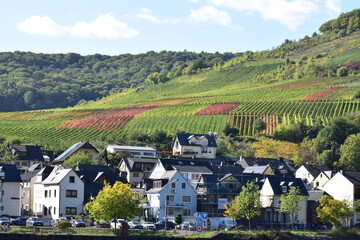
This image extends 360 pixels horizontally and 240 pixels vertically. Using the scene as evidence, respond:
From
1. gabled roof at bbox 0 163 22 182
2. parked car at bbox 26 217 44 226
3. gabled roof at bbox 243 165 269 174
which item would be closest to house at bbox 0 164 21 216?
gabled roof at bbox 0 163 22 182

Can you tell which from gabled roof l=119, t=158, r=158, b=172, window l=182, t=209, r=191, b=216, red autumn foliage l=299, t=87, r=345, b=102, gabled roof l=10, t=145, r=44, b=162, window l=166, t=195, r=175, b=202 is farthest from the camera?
red autumn foliage l=299, t=87, r=345, b=102

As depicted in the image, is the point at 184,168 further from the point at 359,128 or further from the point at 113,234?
the point at 359,128

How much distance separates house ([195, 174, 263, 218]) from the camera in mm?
100000

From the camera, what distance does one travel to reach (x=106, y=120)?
17500 centimetres

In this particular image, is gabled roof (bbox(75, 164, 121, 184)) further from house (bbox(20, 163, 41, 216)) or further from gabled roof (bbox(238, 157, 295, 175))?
gabled roof (bbox(238, 157, 295, 175))

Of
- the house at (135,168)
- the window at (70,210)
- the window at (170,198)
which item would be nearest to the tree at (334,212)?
the window at (170,198)

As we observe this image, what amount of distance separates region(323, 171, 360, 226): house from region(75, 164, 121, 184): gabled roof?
29.9 metres

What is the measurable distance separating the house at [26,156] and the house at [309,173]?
40.9m

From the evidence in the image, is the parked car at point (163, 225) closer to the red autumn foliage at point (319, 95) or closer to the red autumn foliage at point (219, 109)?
the red autumn foliage at point (219, 109)

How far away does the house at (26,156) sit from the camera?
413ft

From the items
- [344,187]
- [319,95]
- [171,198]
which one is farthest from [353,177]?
[319,95]

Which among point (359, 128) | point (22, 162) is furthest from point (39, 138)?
point (359, 128)

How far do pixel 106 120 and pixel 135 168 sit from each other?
56101 mm

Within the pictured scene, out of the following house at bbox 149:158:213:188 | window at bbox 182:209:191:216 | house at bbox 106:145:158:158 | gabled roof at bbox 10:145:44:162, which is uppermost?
house at bbox 106:145:158:158
